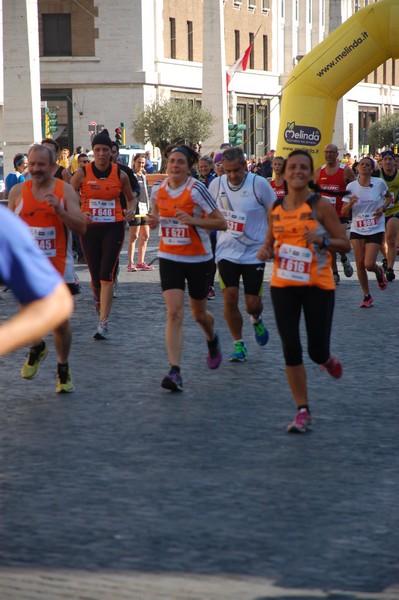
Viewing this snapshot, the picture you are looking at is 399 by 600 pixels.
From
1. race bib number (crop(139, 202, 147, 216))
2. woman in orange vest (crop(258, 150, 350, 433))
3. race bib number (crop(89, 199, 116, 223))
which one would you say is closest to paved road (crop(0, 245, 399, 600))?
woman in orange vest (crop(258, 150, 350, 433))

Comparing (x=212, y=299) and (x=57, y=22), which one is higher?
(x=57, y=22)

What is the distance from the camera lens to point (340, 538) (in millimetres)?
5246

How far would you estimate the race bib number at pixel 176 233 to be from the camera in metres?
9.40

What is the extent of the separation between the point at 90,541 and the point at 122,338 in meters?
6.93

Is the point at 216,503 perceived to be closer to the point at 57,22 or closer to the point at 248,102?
the point at 57,22

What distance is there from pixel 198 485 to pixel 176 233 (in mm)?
3493

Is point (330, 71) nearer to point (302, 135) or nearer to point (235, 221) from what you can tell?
point (302, 135)

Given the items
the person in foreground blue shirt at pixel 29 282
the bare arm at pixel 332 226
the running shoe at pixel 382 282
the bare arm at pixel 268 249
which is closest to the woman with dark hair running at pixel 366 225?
the running shoe at pixel 382 282

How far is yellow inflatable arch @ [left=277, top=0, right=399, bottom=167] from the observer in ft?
75.5

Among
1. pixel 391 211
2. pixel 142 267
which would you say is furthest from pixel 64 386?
pixel 142 267

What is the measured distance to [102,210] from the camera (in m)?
12.1

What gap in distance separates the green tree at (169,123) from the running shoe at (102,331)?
44.0 m

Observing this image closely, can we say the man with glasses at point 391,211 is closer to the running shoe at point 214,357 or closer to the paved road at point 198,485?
the paved road at point 198,485

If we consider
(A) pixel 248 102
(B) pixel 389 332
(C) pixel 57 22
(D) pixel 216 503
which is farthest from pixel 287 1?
(D) pixel 216 503
